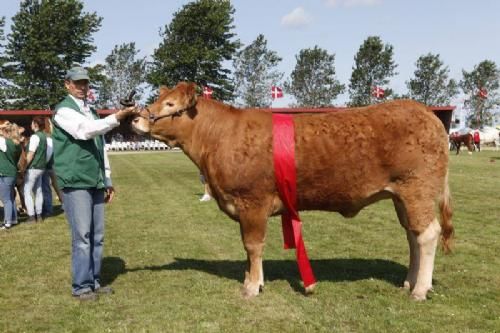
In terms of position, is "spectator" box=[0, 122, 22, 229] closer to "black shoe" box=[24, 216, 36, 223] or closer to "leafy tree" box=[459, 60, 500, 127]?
"black shoe" box=[24, 216, 36, 223]

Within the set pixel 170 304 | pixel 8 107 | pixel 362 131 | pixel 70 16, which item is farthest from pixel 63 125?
pixel 70 16

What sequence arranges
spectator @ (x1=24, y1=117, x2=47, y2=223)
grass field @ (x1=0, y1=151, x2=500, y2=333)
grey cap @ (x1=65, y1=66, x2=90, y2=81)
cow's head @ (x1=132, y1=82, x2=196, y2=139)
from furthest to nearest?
spectator @ (x1=24, y1=117, x2=47, y2=223) < cow's head @ (x1=132, y1=82, x2=196, y2=139) < grey cap @ (x1=65, y1=66, x2=90, y2=81) < grass field @ (x1=0, y1=151, x2=500, y2=333)

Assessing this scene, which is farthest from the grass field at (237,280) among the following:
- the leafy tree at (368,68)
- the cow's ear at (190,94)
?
the leafy tree at (368,68)

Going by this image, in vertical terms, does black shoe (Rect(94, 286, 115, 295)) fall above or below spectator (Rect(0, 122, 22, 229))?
below

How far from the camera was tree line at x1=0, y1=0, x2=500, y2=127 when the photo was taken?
215ft

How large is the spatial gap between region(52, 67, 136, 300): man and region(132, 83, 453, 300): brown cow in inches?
21.6

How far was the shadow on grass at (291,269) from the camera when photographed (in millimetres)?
6855

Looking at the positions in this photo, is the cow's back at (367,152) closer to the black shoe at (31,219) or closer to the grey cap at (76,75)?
the grey cap at (76,75)

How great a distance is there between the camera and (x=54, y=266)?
7699 mm

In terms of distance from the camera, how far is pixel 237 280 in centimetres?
680

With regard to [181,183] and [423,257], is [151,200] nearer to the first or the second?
[181,183]

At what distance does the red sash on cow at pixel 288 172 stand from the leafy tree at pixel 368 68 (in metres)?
84.0

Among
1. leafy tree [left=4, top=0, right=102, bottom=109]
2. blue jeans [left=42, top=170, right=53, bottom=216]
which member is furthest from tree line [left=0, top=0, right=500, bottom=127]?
blue jeans [left=42, top=170, right=53, bottom=216]

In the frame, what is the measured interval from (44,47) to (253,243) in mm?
66974
